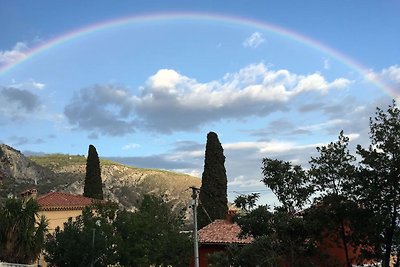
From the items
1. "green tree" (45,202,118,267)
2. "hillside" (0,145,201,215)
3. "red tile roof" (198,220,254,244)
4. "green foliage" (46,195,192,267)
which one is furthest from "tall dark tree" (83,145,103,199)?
"hillside" (0,145,201,215)

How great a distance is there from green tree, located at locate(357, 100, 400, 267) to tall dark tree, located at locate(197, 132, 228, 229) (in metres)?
26.2

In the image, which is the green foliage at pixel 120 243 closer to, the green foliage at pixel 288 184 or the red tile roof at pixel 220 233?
the red tile roof at pixel 220 233

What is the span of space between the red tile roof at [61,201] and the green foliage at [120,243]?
15.6 m

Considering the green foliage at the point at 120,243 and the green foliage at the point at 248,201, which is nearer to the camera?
the green foliage at the point at 248,201

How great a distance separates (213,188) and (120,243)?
16.8 metres

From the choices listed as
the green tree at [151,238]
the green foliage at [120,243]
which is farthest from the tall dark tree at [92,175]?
the green foliage at [120,243]

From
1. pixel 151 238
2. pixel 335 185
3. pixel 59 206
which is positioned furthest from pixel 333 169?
pixel 59 206

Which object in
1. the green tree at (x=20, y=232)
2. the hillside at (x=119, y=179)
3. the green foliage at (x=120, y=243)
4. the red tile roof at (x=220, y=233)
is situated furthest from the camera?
the hillside at (x=119, y=179)

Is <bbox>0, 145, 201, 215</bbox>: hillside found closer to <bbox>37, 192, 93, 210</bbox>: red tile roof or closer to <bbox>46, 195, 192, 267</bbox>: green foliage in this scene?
<bbox>37, 192, 93, 210</bbox>: red tile roof

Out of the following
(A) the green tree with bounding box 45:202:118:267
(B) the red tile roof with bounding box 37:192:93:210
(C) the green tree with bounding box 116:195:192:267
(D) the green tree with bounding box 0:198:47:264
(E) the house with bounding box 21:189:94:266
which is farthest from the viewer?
(B) the red tile roof with bounding box 37:192:93:210

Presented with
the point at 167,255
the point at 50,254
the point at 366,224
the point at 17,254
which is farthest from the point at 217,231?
the point at 366,224

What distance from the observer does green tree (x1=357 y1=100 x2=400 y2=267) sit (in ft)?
66.9

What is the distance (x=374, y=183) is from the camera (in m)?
20.9

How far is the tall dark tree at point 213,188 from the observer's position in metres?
46.7
